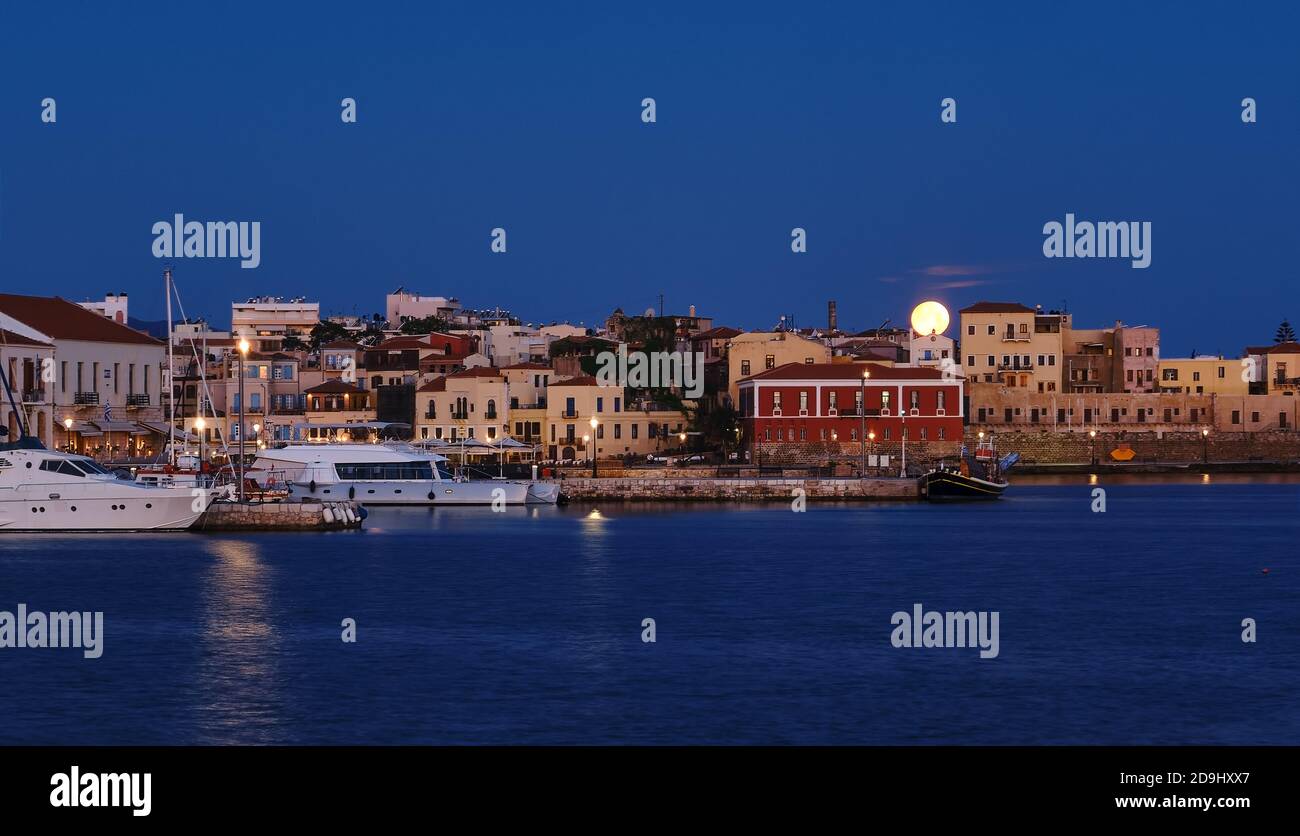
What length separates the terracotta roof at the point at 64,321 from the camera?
75625 mm

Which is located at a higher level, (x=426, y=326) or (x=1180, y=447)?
(x=426, y=326)

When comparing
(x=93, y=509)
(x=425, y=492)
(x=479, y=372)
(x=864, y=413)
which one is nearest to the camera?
(x=93, y=509)

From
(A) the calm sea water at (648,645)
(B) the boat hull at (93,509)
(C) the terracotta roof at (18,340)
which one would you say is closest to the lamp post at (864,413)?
(A) the calm sea water at (648,645)

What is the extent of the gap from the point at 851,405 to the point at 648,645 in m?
60.7

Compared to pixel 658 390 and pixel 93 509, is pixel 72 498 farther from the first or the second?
pixel 658 390

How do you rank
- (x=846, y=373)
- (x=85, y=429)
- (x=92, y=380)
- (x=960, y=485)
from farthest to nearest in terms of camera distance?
(x=846, y=373) → (x=92, y=380) → (x=960, y=485) → (x=85, y=429)

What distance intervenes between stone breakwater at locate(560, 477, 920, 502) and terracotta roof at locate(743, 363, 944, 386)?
1630 centimetres

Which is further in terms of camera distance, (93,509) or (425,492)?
(425,492)

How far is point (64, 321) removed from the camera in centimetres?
7800

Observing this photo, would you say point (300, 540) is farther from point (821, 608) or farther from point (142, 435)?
point (142, 435)

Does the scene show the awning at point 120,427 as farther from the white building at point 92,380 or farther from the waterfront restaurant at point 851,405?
the waterfront restaurant at point 851,405

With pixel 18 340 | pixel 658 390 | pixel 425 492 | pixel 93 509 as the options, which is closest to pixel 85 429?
pixel 18 340

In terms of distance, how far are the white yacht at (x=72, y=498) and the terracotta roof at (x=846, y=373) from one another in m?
44.5

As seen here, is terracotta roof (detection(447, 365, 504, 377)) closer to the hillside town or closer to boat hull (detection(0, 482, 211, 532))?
the hillside town
